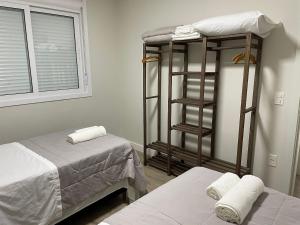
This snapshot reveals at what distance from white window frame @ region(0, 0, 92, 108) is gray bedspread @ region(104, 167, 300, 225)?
2.06m

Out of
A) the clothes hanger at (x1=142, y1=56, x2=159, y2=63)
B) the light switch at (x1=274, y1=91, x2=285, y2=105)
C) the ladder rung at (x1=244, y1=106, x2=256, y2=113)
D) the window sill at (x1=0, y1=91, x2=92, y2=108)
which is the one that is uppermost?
the clothes hanger at (x1=142, y1=56, x2=159, y2=63)

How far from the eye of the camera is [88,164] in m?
1.89

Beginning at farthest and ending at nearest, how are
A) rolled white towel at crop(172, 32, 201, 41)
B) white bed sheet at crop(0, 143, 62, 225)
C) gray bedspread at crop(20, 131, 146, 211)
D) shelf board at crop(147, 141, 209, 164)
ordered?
shelf board at crop(147, 141, 209, 164) < rolled white towel at crop(172, 32, 201, 41) < gray bedspread at crop(20, 131, 146, 211) < white bed sheet at crop(0, 143, 62, 225)

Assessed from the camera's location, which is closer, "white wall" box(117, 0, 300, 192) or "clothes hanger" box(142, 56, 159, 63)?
"white wall" box(117, 0, 300, 192)

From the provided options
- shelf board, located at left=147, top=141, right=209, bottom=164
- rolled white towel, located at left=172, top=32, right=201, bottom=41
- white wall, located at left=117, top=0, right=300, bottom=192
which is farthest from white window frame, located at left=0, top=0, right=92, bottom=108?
rolled white towel, located at left=172, top=32, right=201, bottom=41

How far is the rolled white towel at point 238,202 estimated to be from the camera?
43.9 inches

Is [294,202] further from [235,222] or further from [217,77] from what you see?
[217,77]

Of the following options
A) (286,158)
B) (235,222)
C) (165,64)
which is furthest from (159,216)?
(165,64)

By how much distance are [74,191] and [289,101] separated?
206cm

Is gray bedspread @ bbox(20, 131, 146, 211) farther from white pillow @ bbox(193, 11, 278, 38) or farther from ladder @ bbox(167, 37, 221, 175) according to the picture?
white pillow @ bbox(193, 11, 278, 38)

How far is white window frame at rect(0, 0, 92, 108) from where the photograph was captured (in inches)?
101

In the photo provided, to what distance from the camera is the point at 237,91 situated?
2.42 m

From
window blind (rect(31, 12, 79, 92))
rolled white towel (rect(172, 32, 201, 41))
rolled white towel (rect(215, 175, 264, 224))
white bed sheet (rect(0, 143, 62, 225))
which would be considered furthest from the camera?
window blind (rect(31, 12, 79, 92))

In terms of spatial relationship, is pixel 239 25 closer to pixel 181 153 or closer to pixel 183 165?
pixel 181 153
